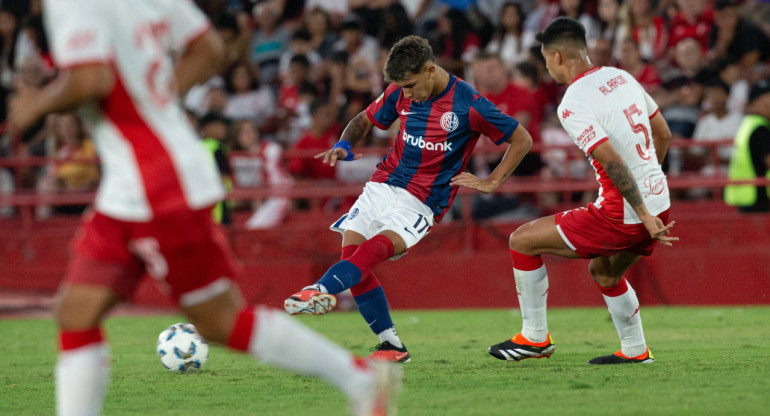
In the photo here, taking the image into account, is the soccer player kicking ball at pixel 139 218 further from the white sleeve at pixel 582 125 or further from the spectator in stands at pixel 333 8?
the spectator in stands at pixel 333 8

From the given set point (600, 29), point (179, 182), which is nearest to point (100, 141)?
point (179, 182)

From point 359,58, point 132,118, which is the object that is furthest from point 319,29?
point 132,118

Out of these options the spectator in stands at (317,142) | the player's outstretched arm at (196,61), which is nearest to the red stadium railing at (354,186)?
the spectator in stands at (317,142)

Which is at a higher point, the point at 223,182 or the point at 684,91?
the point at 684,91

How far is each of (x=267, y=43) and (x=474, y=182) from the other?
33.7ft

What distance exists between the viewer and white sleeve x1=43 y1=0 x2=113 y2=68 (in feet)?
11.9

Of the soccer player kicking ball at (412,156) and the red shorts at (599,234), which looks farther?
the soccer player kicking ball at (412,156)

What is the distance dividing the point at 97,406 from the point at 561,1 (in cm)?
1192

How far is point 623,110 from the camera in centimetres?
622

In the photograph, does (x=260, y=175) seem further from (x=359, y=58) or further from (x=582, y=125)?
(x=582, y=125)

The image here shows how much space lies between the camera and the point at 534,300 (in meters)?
6.74

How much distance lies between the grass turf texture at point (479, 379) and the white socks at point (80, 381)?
1.36 meters

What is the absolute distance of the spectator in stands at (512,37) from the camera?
47.4ft

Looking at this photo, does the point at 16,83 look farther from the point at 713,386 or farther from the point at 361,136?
the point at 713,386
